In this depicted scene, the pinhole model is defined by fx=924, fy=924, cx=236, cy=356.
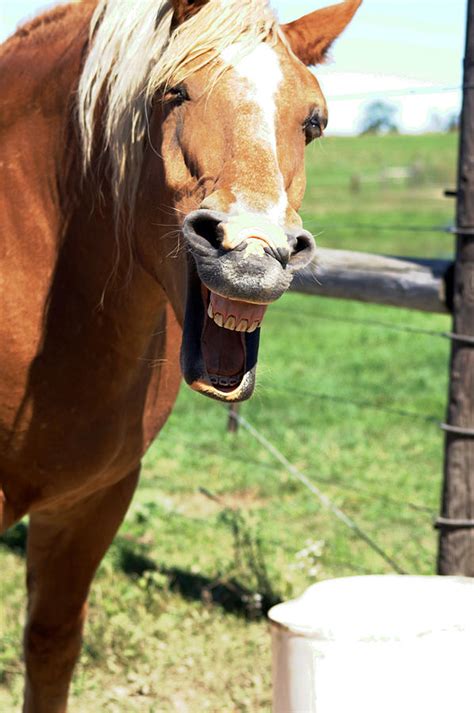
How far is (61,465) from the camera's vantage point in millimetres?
2207

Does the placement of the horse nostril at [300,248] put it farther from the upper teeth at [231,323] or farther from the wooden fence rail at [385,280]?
the wooden fence rail at [385,280]

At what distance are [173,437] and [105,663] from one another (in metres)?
2.64

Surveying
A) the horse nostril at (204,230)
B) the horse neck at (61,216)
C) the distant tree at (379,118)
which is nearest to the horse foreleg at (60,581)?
the horse neck at (61,216)

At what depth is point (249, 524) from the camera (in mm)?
Result: 4270

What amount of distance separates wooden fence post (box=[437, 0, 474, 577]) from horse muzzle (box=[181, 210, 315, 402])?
1.44 meters

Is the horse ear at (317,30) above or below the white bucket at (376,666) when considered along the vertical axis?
above

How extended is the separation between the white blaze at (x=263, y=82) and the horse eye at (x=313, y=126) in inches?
4.7

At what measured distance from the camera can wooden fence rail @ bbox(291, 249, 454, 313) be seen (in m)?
3.30

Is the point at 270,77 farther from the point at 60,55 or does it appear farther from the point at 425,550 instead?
the point at 425,550

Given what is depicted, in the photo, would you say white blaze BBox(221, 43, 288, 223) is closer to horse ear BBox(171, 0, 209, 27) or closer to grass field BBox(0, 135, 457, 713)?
horse ear BBox(171, 0, 209, 27)

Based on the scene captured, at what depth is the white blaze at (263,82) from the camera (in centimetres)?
170

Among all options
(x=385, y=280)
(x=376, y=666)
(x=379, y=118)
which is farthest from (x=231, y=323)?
(x=379, y=118)

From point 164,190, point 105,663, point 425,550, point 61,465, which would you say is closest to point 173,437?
point 425,550

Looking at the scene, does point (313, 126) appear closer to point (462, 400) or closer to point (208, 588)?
point (462, 400)
